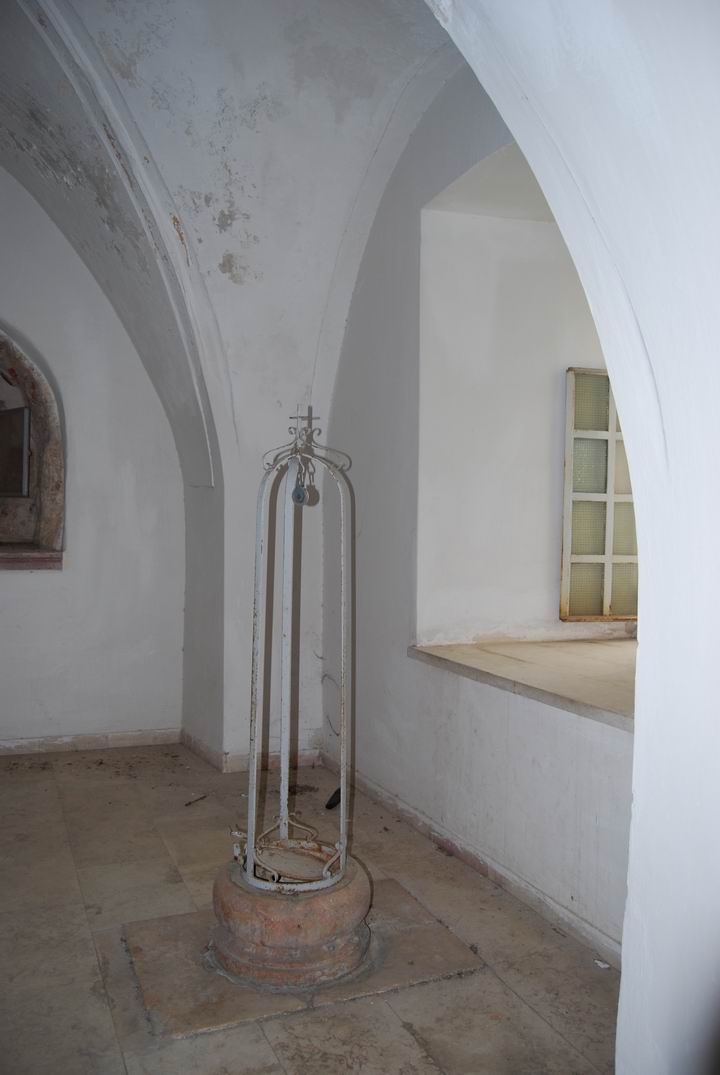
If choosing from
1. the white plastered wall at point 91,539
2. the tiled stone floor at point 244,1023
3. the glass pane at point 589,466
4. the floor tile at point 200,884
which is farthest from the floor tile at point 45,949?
the glass pane at point 589,466

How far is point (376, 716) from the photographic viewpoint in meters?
5.14

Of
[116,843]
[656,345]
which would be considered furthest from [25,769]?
[656,345]

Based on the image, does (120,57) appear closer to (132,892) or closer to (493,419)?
(493,419)

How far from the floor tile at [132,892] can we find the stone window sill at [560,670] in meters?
1.56

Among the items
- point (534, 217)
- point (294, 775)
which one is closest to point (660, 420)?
point (534, 217)

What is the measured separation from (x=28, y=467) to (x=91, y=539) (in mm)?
689

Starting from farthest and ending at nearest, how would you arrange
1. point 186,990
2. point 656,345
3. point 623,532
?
point 623,532
point 186,990
point 656,345

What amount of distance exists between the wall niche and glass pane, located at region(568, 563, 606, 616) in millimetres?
3303

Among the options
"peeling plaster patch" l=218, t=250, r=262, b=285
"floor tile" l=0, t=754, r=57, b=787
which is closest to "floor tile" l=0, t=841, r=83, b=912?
"floor tile" l=0, t=754, r=57, b=787

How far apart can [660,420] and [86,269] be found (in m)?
5.01

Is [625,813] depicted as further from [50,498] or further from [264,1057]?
[50,498]

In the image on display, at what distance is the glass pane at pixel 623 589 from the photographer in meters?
5.08

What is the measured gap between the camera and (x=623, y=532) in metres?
5.09

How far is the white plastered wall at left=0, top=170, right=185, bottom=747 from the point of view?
5.89m
